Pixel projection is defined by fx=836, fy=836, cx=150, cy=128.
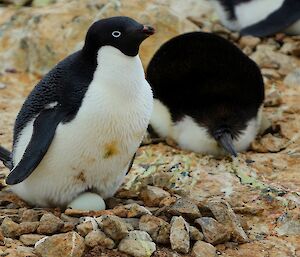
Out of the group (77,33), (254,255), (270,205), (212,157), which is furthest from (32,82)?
(254,255)

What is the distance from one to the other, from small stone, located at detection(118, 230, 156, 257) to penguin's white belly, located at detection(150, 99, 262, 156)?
1272 mm

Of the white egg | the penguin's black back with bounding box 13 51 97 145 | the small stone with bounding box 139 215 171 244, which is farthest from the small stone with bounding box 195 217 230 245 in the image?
the penguin's black back with bounding box 13 51 97 145

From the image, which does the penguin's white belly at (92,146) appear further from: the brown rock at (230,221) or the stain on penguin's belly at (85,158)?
the brown rock at (230,221)

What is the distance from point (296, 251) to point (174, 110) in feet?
4.36

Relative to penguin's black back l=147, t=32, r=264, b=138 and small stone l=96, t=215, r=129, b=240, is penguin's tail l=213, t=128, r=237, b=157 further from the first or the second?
small stone l=96, t=215, r=129, b=240

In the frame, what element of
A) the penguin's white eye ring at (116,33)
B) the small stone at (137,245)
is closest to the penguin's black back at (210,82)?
the penguin's white eye ring at (116,33)

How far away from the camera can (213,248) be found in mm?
2785

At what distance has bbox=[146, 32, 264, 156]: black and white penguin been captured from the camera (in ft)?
12.9

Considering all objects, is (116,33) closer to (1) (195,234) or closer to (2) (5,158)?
(1) (195,234)

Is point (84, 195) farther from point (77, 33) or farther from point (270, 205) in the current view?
point (77, 33)

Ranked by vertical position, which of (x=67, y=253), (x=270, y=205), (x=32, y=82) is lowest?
(x=32, y=82)

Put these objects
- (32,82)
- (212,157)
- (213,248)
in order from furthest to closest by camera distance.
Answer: (32,82) < (212,157) < (213,248)

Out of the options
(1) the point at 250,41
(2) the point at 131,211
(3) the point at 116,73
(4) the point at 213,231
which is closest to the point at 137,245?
(2) the point at 131,211

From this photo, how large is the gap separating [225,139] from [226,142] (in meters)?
0.02
